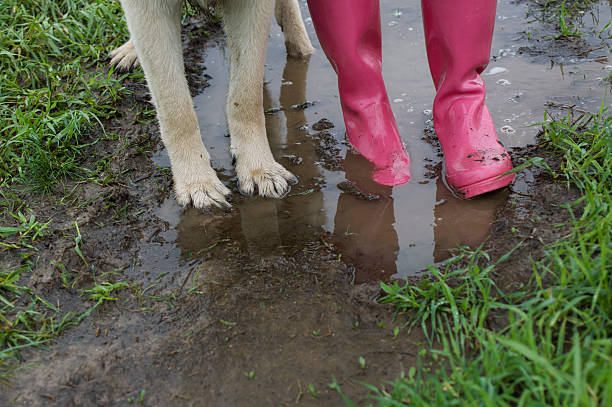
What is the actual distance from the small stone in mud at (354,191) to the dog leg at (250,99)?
0.27 m

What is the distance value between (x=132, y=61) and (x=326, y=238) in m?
2.14

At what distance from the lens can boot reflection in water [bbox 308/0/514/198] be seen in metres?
2.49

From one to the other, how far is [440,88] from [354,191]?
713 millimetres

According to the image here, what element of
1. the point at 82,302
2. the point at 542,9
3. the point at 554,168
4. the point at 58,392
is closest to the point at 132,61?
the point at 82,302

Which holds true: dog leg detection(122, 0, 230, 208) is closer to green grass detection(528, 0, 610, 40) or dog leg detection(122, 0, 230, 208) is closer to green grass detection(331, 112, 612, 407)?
green grass detection(331, 112, 612, 407)

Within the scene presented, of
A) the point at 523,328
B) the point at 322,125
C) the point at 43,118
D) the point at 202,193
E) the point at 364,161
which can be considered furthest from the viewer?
the point at 322,125

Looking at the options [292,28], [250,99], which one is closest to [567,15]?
[292,28]

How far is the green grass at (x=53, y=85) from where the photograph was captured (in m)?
2.83

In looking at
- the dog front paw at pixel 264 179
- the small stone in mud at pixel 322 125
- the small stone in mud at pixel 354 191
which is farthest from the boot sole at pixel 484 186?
the small stone in mud at pixel 322 125

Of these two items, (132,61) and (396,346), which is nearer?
(396,346)

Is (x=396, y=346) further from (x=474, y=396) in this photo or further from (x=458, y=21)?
(x=458, y=21)

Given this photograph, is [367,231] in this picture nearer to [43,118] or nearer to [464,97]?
[464,97]

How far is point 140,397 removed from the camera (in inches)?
66.3

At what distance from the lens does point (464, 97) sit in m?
2.66
